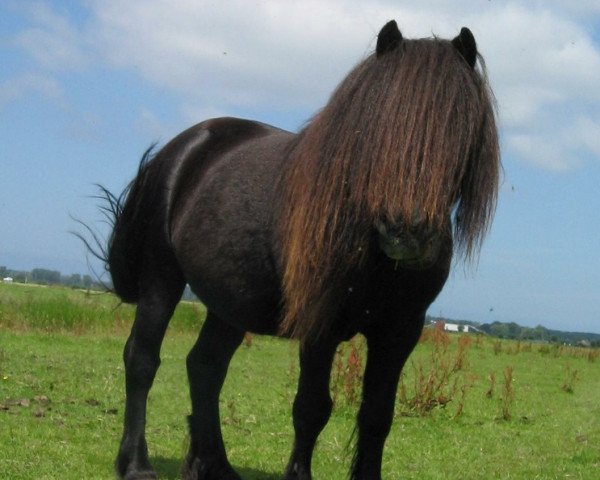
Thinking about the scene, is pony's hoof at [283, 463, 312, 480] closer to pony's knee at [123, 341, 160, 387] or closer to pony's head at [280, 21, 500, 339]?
pony's head at [280, 21, 500, 339]

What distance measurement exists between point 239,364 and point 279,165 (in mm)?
9295

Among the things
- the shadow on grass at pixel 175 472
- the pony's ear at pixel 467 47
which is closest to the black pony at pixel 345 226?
the pony's ear at pixel 467 47

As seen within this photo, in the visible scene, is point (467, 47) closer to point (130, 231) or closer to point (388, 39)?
point (388, 39)

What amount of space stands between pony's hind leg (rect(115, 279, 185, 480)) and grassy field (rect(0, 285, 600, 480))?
13.6 inches

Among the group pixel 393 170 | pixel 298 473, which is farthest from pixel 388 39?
pixel 298 473

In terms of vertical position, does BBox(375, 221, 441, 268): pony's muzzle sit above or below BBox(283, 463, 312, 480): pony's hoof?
above

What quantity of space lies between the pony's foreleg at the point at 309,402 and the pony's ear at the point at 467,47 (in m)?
1.43

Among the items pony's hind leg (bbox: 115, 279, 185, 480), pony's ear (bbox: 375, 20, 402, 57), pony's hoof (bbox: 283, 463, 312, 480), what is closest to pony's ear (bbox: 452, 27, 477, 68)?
pony's ear (bbox: 375, 20, 402, 57)

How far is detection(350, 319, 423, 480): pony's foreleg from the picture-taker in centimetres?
457

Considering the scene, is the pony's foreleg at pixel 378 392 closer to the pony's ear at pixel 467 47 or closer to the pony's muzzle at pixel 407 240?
the pony's muzzle at pixel 407 240

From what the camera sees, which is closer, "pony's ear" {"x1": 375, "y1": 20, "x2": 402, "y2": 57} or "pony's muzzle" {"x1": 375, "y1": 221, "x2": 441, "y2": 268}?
"pony's muzzle" {"x1": 375, "y1": 221, "x2": 441, "y2": 268}

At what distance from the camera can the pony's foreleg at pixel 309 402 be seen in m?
4.54

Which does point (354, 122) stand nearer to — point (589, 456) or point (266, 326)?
point (266, 326)

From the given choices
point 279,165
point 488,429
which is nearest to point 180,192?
point 279,165
